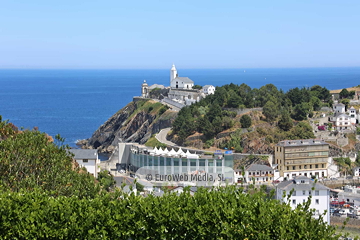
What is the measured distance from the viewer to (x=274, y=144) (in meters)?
60.2

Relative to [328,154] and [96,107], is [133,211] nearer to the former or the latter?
[328,154]

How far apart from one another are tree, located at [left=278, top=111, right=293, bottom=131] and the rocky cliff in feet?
51.9

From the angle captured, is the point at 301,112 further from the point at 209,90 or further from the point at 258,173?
the point at 209,90

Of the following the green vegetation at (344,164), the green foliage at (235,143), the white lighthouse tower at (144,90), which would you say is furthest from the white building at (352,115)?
the white lighthouse tower at (144,90)

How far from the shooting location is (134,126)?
81.1 m

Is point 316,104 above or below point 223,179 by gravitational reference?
above

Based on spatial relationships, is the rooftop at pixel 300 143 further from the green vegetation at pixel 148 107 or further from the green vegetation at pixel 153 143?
the green vegetation at pixel 148 107

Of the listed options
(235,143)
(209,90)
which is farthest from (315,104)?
(209,90)

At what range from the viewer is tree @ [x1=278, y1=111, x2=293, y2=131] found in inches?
2489

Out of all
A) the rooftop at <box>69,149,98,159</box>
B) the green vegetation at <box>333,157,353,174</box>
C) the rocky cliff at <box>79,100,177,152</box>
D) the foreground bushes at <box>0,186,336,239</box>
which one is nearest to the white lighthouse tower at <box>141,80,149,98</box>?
the rocky cliff at <box>79,100,177,152</box>

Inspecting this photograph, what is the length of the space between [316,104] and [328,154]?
532 inches

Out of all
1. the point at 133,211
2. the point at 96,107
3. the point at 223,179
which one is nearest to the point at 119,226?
the point at 133,211

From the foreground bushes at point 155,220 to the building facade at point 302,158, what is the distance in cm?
3962

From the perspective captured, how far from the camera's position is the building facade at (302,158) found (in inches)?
2185
